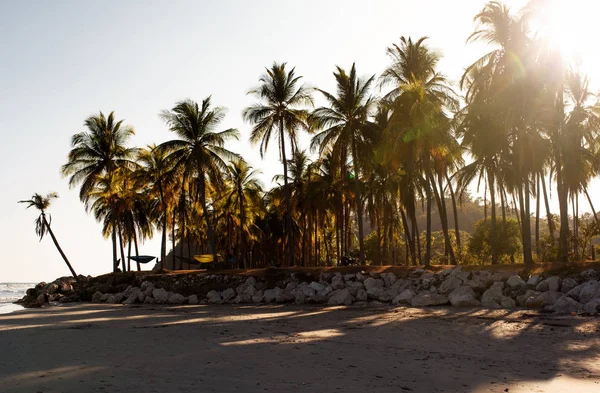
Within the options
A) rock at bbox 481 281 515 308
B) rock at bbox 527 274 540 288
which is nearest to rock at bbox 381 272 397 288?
rock at bbox 481 281 515 308

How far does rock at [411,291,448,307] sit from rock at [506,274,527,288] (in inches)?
111

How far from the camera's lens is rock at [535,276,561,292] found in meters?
20.3

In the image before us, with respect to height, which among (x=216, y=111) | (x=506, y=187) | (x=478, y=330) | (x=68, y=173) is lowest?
(x=478, y=330)

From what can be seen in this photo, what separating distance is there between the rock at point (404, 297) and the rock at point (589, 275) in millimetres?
7004

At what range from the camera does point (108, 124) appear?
44.8 metres

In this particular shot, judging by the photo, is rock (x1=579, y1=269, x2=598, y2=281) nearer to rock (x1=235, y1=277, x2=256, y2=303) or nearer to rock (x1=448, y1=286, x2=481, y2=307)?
rock (x1=448, y1=286, x2=481, y2=307)

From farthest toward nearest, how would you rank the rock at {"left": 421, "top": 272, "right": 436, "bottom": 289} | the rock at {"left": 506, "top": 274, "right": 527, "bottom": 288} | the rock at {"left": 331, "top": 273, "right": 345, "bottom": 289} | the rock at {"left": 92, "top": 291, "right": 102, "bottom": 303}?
the rock at {"left": 92, "top": 291, "right": 102, "bottom": 303}, the rock at {"left": 331, "top": 273, "right": 345, "bottom": 289}, the rock at {"left": 421, "top": 272, "right": 436, "bottom": 289}, the rock at {"left": 506, "top": 274, "right": 527, "bottom": 288}

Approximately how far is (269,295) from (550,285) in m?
14.1

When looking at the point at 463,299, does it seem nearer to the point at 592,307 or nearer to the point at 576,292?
the point at 576,292

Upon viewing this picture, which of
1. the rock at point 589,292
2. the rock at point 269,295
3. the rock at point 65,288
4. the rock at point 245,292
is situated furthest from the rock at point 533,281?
the rock at point 65,288

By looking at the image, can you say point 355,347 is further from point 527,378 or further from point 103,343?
point 103,343

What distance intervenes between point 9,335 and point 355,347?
988 cm

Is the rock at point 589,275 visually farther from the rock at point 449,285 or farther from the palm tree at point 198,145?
the palm tree at point 198,145

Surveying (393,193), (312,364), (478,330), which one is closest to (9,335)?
(312,364)
